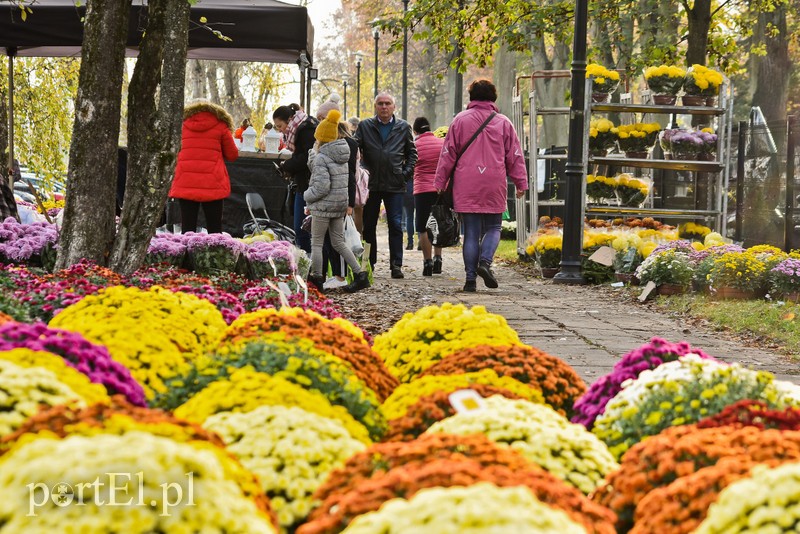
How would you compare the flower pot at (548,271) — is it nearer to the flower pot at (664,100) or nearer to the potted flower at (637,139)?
the potted flower at (637,139)

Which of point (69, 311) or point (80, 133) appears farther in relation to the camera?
point (80, 133)

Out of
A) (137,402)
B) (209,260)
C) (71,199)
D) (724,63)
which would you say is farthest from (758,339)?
(724,63)

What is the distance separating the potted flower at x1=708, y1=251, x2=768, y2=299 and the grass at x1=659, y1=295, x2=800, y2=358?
7.5 inches

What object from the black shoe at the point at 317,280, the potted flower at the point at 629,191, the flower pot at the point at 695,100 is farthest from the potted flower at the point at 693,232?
the black shoe at the point at 317,280

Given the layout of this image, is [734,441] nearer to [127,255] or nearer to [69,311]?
[69,311]

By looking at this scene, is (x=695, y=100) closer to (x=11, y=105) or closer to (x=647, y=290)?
(x=647, y=290)

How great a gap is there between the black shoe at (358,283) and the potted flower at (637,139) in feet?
15.5

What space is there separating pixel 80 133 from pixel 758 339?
17.3 ft

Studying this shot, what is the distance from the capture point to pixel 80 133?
7.35 metres

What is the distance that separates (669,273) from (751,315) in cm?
190

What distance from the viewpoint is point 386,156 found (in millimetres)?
12469

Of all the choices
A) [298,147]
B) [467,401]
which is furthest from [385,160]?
[467,401]

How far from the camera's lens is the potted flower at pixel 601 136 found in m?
14.2

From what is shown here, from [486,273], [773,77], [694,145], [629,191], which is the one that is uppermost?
[773,77]
